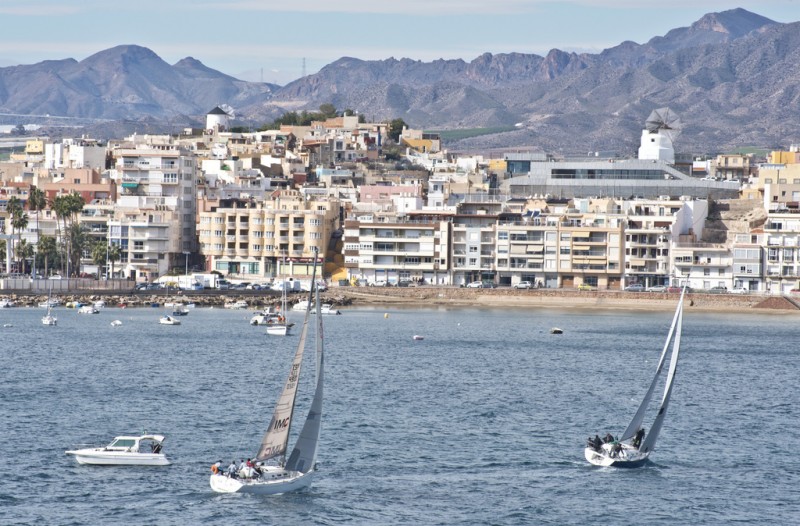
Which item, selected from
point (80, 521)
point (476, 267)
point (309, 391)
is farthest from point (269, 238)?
point (80, 521)

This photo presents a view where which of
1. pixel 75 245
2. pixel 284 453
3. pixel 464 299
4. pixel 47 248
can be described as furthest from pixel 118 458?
pixel 75 245

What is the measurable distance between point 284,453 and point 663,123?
151911mm

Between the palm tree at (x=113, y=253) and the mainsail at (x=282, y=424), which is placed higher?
the palm tree at (x=113, y=253)

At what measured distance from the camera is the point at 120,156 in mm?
162625

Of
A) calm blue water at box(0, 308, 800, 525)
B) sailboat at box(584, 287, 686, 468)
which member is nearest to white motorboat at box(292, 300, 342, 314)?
calm blue water at box(0, 308, 800, 525)

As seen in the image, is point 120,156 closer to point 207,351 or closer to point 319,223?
point 319,223

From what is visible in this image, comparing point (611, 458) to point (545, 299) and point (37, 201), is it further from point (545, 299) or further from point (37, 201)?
point (37, 201)

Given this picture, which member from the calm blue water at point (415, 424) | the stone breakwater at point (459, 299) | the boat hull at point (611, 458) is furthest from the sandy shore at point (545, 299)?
the boat hull at point (611, 458)

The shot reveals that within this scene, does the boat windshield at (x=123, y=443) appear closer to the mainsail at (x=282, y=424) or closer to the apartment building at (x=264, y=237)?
the mainsail at (x=282, y=424)

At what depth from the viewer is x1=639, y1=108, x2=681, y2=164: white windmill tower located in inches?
7407

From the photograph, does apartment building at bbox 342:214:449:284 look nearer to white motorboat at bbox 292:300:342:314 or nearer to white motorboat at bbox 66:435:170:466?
white motorboat at bbox 292:300:342:314

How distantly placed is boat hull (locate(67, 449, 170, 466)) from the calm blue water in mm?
378

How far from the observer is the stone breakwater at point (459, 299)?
13350cm

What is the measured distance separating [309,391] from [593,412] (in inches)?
542
